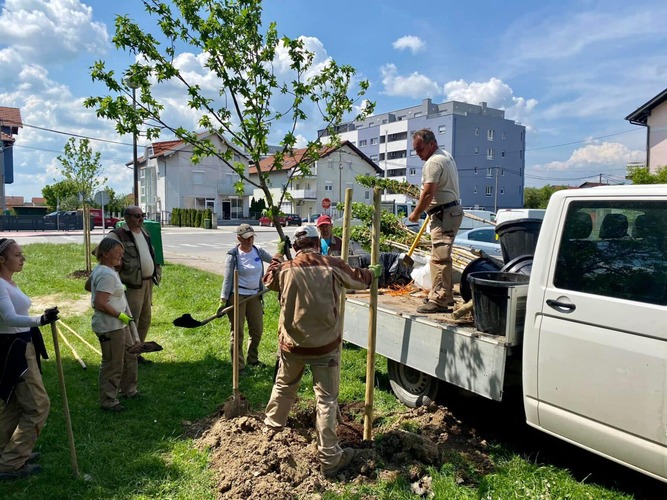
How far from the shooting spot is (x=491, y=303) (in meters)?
3.55

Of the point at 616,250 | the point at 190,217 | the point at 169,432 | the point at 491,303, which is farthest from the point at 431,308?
the point at 190,217

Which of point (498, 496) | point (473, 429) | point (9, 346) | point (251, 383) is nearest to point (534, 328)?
point (498, 496)

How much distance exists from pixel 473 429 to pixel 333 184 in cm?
5790

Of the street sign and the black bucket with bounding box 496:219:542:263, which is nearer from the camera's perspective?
the black bucket with bounding box 496:219:542:263

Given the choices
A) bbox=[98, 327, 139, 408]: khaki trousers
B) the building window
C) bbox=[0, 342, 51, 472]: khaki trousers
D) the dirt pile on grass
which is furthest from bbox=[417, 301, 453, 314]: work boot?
the building window

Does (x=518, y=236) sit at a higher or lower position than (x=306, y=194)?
lower

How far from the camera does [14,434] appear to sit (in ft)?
11.8

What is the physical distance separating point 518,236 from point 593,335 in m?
1.83

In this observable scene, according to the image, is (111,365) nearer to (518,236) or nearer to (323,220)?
(323,220)

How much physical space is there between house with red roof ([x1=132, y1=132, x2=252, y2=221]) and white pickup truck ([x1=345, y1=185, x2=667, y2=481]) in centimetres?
5007

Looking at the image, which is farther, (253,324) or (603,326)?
(253,324)

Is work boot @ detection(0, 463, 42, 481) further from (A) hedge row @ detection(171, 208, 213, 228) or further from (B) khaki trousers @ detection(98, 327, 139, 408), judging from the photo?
(A) hedge row @ detection(171, 208, 213, 228)

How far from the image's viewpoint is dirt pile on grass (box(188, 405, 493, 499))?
3.36m

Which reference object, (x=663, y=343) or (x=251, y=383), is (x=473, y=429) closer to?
(x=663, y=343)
